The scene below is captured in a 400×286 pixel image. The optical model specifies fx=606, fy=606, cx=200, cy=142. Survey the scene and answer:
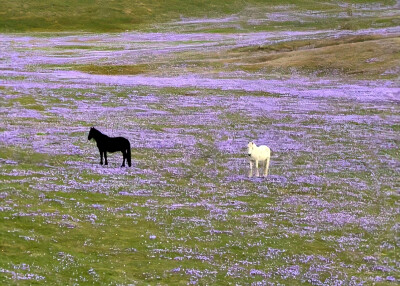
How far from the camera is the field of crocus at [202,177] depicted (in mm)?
21984

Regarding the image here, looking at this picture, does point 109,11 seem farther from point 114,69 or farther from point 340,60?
point 340,60

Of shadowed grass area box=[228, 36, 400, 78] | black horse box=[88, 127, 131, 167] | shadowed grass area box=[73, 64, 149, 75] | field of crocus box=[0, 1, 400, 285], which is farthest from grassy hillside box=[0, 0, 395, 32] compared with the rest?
black horse box=[88, 127, 131, 167]

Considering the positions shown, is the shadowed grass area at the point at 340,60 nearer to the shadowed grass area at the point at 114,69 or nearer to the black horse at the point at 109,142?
the shadowed grass area at the point at 114,69

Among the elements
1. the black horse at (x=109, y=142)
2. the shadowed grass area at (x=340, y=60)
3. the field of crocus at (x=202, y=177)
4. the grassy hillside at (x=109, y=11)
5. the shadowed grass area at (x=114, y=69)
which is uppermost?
the grassy hillside at (x=109, y=11)

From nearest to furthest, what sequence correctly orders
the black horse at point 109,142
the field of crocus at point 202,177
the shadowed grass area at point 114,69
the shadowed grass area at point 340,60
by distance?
the field of crocus at point 202,177, the black horse at point 109,142, the shadowed grass area at point 340,60, the shadowed grass area at point 114,69

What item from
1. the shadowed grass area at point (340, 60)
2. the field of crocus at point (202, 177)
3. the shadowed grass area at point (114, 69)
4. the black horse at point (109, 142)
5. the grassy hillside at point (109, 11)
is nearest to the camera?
the field of crocus at point (202, 177)

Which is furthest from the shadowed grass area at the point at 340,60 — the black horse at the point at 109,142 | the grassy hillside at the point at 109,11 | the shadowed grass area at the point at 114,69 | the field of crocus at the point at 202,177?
the grassy hillside at the point at 109,11

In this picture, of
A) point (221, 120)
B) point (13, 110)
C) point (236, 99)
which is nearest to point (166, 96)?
point (236, 99)

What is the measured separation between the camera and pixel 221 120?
52375 millimetres

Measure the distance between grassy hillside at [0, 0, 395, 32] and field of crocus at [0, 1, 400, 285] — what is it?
74.3 m

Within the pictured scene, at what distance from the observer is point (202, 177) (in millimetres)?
34438

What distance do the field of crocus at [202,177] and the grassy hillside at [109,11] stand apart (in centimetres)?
7434

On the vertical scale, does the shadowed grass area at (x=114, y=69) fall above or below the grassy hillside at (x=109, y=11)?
below

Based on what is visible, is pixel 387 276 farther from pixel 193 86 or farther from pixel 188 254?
pixel 193 86
